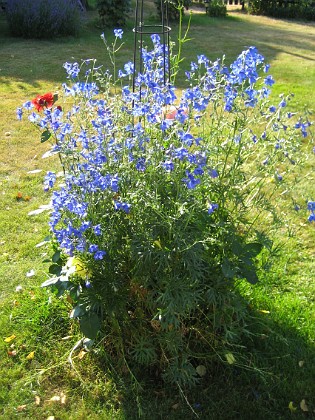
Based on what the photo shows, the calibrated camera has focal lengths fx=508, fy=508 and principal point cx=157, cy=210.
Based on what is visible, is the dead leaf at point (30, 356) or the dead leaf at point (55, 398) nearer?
the dead leaf at point (55, 398)

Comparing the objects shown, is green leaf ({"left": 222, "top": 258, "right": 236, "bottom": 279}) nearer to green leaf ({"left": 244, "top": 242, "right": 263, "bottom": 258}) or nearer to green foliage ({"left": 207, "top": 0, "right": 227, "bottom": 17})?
green leaf ({"left": 244, "top": 242, "right": 263, "bottom": 258})

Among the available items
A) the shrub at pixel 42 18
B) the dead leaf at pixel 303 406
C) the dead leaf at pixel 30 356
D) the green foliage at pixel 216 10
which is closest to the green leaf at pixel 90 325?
the dead leaf at pixel 30 356

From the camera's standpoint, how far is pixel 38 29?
10531 millimetres

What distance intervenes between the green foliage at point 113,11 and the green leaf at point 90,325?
10172mm

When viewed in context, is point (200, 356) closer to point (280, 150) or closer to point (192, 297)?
point (192, 297)

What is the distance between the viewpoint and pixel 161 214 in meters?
2.36

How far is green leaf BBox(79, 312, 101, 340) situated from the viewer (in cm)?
248

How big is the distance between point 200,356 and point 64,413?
776mm

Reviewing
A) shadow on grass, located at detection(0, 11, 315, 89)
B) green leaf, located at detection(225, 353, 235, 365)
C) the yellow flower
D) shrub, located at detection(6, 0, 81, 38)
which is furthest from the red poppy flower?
shrub, located at detection(6, 0, 81, 38)

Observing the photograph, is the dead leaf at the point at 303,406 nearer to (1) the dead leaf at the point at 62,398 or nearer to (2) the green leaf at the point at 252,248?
(2) the green leaf at the point at 252,248

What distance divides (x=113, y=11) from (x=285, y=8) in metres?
5.87

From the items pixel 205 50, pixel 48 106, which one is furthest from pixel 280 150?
pixel 205 50

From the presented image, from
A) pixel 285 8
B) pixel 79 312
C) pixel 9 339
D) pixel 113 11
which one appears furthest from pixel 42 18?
pixel 79 312

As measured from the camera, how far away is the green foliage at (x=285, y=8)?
47.8ft
